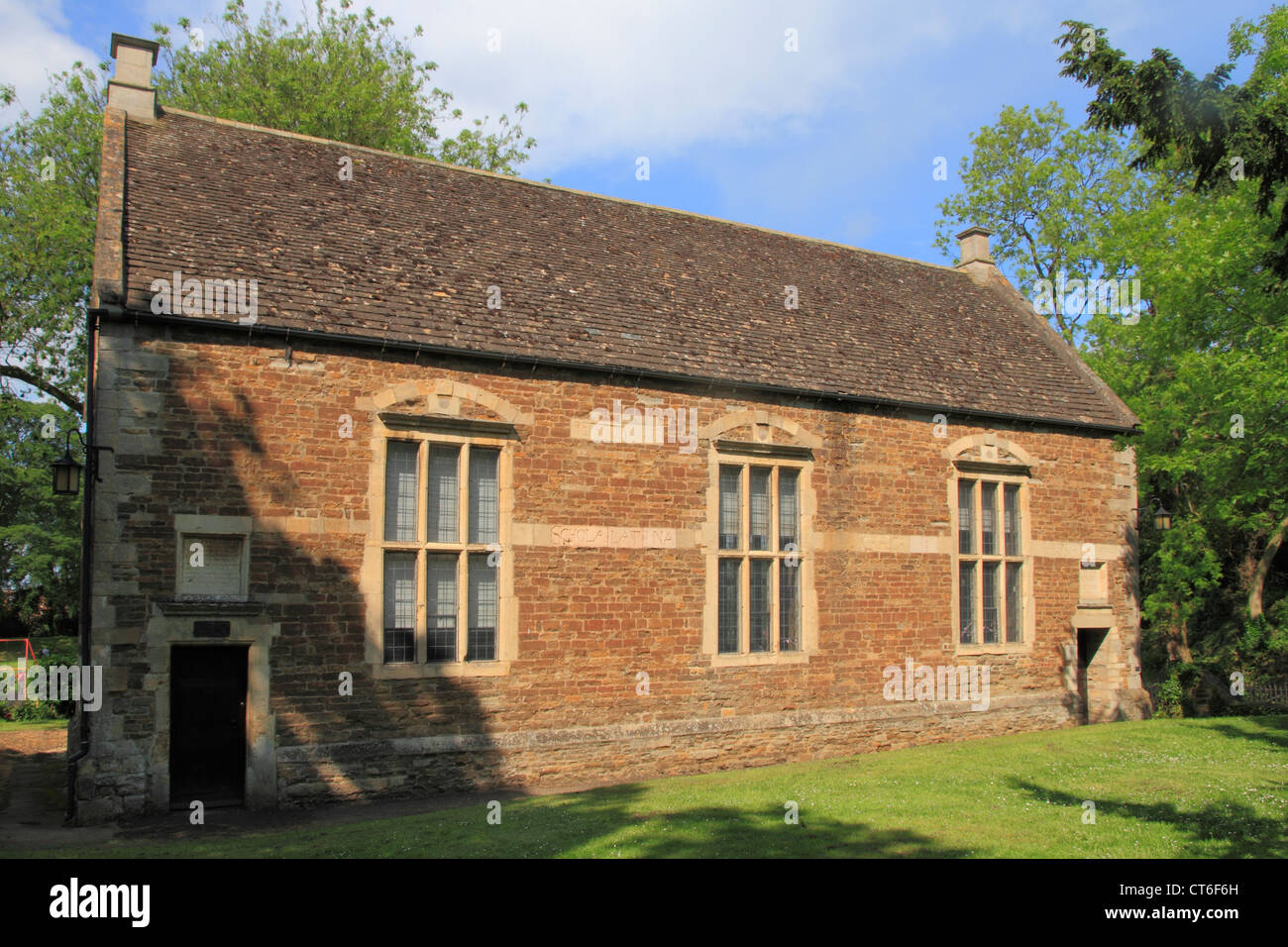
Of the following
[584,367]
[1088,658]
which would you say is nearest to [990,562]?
[1088,658]

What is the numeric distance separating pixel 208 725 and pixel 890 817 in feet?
25.6

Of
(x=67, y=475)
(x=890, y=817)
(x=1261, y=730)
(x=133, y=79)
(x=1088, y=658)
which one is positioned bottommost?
(x=1261, y=730)

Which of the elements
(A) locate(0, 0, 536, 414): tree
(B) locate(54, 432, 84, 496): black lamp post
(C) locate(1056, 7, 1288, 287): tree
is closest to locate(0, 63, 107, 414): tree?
(A) locate(0, 0, 536, 414): tree

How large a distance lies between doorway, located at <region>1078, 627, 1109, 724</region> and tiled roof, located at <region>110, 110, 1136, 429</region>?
3951mm

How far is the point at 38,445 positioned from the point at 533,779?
32164mm

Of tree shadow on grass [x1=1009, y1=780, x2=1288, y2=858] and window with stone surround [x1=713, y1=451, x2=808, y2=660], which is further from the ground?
window with stone surround [x1=713, y1=451, x2=808, y2=660]

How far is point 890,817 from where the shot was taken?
30.3 ft

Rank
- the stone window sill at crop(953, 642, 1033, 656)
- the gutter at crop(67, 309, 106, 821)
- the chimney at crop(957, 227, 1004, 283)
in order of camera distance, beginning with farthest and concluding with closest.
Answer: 1. the chimney at crop(957, 227, 1004, 283)
2. the stone window sill at crop(953, 642, 1033, 656)
3. the gutter at crop(67, 309, 106, 821)

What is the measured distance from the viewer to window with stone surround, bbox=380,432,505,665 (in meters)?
12.3

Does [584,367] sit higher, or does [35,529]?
[584,367]

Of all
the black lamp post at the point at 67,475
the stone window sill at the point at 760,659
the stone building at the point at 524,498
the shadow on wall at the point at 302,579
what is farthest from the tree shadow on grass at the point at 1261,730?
the black lamp post at the point at 67,475

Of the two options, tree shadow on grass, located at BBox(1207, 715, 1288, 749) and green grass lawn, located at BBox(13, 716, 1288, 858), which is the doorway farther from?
green grass lawn, located at BBox(13, 716, 1288, 858)

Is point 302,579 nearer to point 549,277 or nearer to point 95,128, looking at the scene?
point 549,277

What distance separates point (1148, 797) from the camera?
10.2 meters
